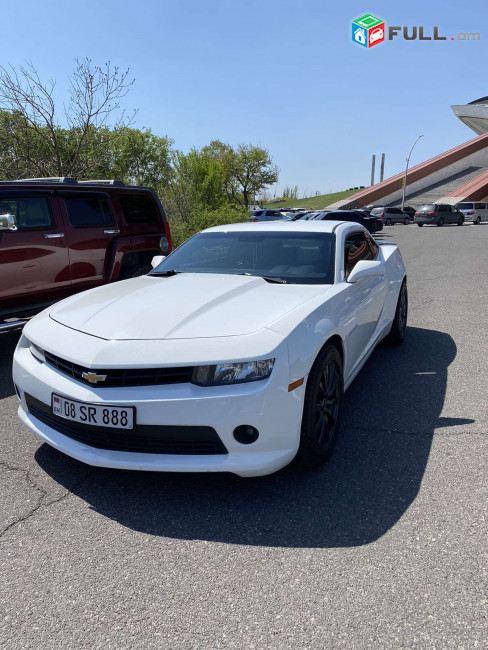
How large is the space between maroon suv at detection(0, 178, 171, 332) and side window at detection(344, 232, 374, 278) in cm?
314

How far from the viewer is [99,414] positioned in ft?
8.57

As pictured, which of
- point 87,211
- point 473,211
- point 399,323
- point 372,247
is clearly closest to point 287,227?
point 372,247

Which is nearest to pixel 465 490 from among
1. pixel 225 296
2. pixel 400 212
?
pixel 225 296

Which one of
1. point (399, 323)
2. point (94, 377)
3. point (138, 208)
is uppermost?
point (138, 208)

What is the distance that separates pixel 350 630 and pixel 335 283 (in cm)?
231

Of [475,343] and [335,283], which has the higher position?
[335,283]

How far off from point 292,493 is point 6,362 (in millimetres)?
3857

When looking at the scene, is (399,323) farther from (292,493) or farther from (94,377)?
(94,377)

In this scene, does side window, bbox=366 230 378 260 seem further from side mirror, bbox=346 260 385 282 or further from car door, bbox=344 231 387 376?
side mirror, bbox=346 260 385 282

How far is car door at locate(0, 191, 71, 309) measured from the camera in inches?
212

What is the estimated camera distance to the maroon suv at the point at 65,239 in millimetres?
5434

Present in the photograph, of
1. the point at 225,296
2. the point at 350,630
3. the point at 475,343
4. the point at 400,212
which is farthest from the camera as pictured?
the point at 400,212

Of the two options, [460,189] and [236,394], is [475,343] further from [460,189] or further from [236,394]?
[460,189]

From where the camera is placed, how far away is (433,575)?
2.18 meters
